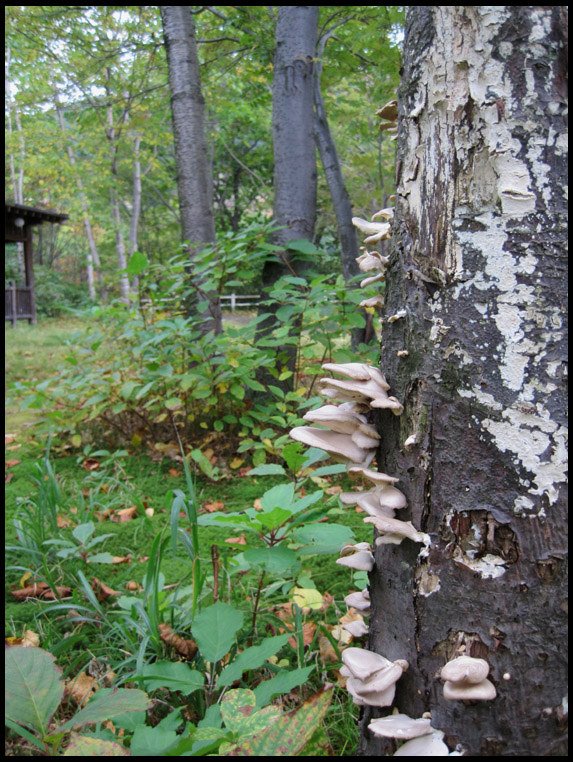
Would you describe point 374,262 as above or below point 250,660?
above

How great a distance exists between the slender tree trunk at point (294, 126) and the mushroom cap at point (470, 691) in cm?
317

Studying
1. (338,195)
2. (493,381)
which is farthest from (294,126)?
(493,381)

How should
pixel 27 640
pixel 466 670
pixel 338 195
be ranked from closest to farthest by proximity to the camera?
pixel 466 670, pixel 27 640, pixel 338 195

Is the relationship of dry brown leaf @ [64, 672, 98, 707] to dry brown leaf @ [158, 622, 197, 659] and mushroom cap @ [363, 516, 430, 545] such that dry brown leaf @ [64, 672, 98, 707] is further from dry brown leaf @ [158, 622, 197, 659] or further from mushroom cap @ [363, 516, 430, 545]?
mushroom cap @ [363, 516, 430, 545]

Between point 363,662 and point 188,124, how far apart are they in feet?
14.7

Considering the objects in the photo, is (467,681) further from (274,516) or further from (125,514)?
(125,514)

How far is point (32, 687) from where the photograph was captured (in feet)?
3.30

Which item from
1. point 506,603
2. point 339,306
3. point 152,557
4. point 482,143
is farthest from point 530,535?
point 339,306

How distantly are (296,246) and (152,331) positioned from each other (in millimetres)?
1151

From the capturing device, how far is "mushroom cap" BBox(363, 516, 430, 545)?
939 millimetres

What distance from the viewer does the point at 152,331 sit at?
11.0 feet

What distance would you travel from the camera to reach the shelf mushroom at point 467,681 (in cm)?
84

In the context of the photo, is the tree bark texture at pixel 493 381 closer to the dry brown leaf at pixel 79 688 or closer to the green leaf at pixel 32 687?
the green leaf at pixel 32 687

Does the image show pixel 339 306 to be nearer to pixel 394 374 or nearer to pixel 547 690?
pixel 394 374
